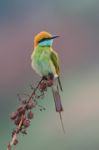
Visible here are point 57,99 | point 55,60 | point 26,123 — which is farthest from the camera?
point 55,60

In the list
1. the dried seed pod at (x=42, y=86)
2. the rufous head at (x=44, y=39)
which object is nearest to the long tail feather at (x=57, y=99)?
the dried seed pod at (x=42, y=86)

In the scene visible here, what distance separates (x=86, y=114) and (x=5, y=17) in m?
1.66

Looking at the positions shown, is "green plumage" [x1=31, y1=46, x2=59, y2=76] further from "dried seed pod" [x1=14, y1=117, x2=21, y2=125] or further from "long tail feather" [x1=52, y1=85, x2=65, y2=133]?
Result: "dried seed pod" [x1=14, y1=117, x2=21, y2=125]

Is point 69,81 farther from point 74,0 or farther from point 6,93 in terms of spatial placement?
point 74,0

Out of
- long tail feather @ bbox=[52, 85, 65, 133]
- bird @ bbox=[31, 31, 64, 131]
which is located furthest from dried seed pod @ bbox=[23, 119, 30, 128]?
bird @ bbox=[31, 31, 64, 131]

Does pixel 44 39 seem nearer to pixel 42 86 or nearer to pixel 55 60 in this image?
pixel 55 60

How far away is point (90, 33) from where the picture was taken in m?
5.75

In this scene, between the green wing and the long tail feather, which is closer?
the long tail feather

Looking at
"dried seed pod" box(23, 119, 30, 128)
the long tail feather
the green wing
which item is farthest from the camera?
the green wing

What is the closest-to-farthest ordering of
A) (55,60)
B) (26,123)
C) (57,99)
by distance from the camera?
1. (26,123)
2. (57,99)
3. (55,60)

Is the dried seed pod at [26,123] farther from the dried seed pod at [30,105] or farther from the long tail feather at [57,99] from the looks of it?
the long tail feather at [57,99]

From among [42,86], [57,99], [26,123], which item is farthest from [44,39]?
[26,123]

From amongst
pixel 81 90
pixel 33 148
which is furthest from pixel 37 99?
pixel 81 90

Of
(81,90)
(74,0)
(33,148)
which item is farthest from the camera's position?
(74,0)
